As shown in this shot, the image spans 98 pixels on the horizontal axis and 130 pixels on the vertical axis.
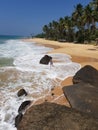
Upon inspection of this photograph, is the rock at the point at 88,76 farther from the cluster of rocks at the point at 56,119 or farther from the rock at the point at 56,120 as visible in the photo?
the rock at the point at 56,120

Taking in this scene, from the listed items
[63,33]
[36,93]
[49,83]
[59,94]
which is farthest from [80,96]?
[63,33]

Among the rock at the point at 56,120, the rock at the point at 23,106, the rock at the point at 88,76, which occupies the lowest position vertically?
the rock at the point at 23,106

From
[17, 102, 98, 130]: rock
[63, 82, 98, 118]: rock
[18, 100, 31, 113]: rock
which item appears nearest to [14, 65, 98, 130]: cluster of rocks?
[17, 102, 98, 130]: rock

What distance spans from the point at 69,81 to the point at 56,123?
9.33 metres

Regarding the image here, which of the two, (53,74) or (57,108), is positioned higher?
(57,108)

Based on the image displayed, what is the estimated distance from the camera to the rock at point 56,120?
5.10 metres

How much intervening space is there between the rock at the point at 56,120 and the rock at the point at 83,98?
7.18 ft

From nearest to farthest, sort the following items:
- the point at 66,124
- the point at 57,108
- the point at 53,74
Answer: the point at 66,124, the point at 57,108, the point at 53,74

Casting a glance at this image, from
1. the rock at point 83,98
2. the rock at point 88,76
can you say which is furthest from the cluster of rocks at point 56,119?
the rock at point 88,76

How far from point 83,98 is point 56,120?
143 inches

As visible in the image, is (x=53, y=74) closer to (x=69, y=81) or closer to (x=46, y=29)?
(x=69, y=81)

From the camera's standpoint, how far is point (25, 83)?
14086 millimetres

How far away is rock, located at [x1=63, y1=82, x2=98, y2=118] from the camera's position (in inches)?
316

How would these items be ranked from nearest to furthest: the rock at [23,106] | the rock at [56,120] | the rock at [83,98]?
the rock at [56,120]
the rock at [83,98]
the rock at [23,106]
